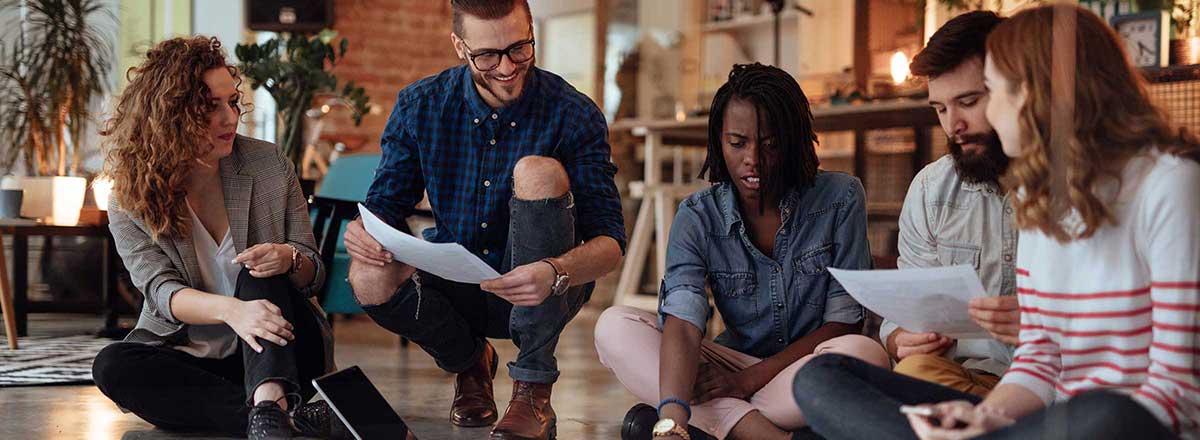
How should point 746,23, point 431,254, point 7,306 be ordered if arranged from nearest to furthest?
point 431,254 → point 7,306 → point 746,23

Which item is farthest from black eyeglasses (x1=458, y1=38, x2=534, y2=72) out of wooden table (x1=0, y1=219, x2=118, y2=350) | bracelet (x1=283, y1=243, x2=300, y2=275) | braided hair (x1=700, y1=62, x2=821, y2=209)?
wooden table (x1=0, y1=219, x2=118, y2=350)

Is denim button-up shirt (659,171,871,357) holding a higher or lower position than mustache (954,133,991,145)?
lower

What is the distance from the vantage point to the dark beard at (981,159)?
1.62m

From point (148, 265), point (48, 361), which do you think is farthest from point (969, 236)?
point (48, 361)

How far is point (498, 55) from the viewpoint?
6.30 feet

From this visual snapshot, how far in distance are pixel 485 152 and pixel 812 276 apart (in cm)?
61

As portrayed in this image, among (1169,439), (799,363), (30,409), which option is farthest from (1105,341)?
(30,409)

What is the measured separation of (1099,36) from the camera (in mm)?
1150

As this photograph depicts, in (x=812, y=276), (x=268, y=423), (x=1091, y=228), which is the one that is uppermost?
(x=1091, y=228)

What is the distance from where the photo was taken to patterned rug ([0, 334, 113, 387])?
2629mm

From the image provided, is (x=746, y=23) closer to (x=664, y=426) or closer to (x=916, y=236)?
(x=916, y=236)

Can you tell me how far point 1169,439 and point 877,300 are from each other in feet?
1.34

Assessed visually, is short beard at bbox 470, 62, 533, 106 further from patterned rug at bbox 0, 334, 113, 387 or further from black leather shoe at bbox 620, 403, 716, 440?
patterned rug at bbox 0, 334, 113, 387

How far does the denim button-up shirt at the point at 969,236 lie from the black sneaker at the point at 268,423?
3.02 ft
